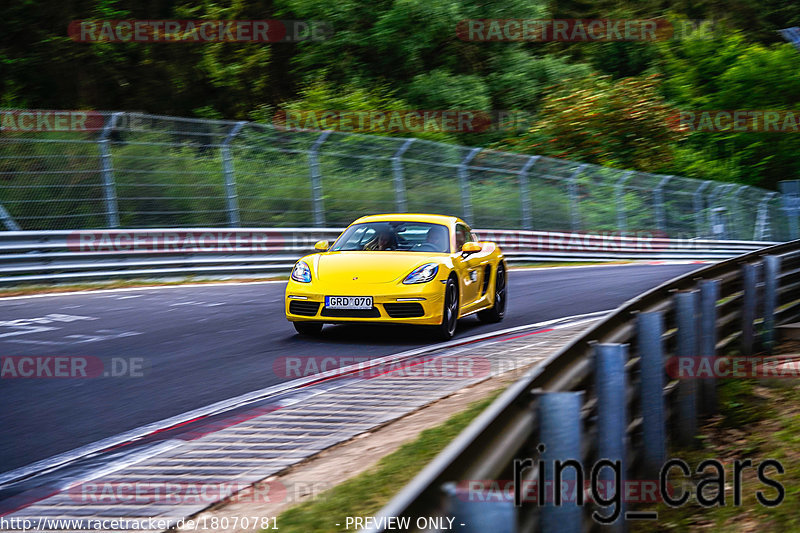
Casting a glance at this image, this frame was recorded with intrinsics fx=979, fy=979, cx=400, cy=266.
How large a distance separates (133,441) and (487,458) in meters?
3.71

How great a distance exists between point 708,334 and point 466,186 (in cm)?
1772

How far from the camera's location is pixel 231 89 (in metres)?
36.8

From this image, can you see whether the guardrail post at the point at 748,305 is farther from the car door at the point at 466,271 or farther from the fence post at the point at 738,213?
the fence post at the point at 738,213

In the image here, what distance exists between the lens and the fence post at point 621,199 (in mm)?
31311

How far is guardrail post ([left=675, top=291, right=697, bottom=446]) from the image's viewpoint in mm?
6793

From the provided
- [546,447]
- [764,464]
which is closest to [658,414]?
[764,464]

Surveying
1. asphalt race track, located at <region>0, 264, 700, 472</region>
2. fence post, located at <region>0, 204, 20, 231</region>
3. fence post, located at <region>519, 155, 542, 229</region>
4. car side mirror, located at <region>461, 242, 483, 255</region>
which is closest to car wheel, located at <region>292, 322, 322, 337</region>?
asphalt race track, located at <region>0, 264, 700, 472</region>

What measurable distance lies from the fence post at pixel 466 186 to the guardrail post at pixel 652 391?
18.9m

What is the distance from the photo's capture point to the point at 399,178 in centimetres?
2228

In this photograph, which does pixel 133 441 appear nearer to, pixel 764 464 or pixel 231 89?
pixel 764 464

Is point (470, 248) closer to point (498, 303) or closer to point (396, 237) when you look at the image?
point (396, 237)

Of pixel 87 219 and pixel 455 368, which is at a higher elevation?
pixel 87 219

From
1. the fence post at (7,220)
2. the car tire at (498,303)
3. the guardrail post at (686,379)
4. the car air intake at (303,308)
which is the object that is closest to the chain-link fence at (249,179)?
the fence post at (7,220)

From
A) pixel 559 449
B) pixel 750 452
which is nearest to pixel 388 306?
pixel 750 452
